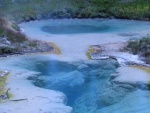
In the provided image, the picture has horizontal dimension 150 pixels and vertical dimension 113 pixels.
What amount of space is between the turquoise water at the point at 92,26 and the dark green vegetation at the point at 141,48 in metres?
6.78

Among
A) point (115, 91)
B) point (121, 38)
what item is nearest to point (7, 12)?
point (121, 38)

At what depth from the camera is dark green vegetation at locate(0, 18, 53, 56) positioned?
73.8 feet

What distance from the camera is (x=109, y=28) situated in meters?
31.3

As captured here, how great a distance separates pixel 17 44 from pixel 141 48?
22.7ft

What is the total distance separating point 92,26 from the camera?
108ft

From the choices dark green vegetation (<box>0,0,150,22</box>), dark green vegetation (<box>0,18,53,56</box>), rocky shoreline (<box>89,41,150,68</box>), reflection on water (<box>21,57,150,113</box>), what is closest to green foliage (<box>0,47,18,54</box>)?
dark green vegetation (<box>0,18,53,56</box>)

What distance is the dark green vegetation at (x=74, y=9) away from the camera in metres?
36.2

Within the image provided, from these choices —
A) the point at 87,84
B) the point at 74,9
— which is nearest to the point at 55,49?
the point at 87,84

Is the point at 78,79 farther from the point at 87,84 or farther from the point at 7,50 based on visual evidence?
the point at 7,50

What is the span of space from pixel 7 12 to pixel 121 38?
1322 cm

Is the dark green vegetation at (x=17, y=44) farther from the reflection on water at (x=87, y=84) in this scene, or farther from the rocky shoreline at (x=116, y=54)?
the rocky shoreline at (x=116, y=54)

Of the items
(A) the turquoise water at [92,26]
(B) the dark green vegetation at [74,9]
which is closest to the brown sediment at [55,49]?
(A) the turquoise water at [92,26]

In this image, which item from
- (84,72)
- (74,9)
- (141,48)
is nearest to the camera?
(84,72)

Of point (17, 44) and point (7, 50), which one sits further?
point (17, 44)
